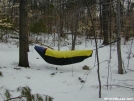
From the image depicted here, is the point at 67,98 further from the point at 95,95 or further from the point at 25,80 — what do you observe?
the point at 25,80

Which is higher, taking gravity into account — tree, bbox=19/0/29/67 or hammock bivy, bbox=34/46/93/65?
tree, bbox=19/0/29/67

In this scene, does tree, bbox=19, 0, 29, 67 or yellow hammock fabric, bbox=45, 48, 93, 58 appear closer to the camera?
tree, bbox=19, 0, 29, 67

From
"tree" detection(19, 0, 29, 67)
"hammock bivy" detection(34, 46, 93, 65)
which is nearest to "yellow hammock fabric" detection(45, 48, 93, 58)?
"hammock bivy" detection(34, 46, 93, 65)

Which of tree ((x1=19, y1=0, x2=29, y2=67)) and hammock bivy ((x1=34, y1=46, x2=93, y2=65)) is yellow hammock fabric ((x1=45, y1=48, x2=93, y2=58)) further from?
tree ((x1=19, y1=0, x2=29, y2=67))

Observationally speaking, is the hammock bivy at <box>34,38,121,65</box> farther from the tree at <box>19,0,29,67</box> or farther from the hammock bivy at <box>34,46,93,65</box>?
the tree at <box>19,0,29,67</box>

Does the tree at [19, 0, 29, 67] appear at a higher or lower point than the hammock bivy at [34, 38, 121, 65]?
higher

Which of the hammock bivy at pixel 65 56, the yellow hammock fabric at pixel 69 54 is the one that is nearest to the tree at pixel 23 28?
the hammock bivy at pixel 65 56

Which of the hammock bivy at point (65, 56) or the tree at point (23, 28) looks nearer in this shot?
the tree at point (23, 28)

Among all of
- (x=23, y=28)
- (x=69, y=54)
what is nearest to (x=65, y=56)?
(x=69, y=54)

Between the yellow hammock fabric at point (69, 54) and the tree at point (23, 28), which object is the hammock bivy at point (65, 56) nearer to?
the yellow hammock fabric at point (69, 54)

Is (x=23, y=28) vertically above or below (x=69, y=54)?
above

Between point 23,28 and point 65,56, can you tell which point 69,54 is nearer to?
point 65,56

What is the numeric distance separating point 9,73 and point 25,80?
0.79 m

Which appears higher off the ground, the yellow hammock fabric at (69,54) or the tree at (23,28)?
the tree at (23,28)
